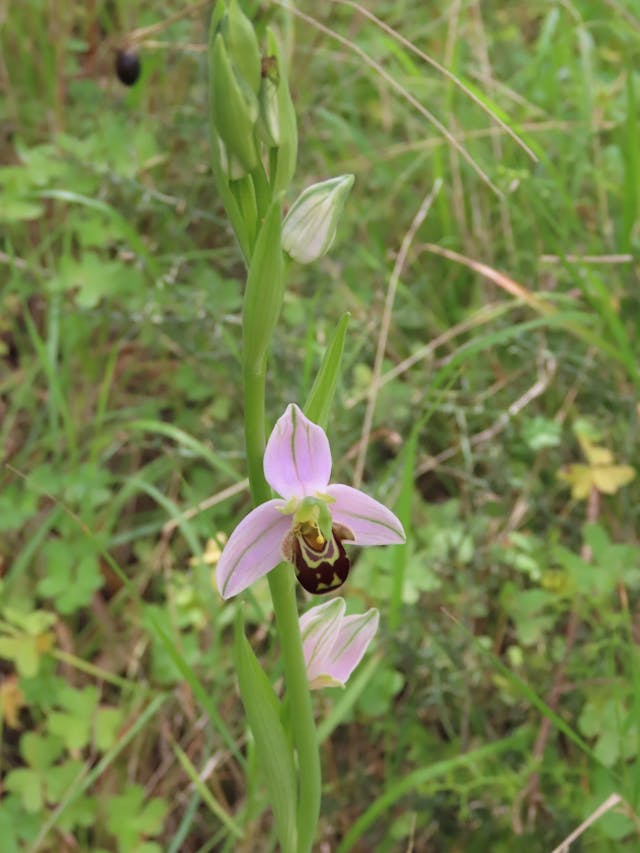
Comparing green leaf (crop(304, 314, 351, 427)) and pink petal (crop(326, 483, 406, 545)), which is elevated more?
green leaf (crop(304, 314, 351, 427))

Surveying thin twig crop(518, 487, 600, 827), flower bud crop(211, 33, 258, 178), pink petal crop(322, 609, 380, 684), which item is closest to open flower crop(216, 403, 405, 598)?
pink petal crop(322, 609, 380, 684)

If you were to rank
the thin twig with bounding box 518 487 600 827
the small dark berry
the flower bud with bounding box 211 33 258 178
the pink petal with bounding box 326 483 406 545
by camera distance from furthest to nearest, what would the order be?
1. the small dark berry
2. the thin twig with bounding box 518 487 600 827
3. the pink petal with bounding box 326 483 406 545
4. the flower bud with bounding box 211 33 258 178

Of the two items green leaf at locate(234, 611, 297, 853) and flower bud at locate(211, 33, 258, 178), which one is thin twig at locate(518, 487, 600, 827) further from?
flower bud at locate(211, 33, 258, 178)

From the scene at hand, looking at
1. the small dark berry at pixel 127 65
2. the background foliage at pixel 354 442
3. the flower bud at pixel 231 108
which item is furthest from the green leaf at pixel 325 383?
the small dark berry at pixel 127 65

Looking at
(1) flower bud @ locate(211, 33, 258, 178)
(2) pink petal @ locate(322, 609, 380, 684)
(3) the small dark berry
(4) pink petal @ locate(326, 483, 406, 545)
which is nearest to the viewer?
(1) flower bud @ locate(211, 33, 258, 178)

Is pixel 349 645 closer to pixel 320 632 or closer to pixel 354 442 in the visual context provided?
pixel 320 632

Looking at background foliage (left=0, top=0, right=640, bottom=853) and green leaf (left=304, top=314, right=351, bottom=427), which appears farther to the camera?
background foliage (left=0, top=0, right=640, bottom=853)

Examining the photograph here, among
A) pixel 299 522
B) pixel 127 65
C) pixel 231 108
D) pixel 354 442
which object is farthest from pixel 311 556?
pixel 127 65

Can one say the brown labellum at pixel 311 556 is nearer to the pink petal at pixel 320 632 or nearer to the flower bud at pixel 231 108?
the pink petal at pixel 320 632

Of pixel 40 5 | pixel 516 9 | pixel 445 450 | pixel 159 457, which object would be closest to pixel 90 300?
pixel 159 457
